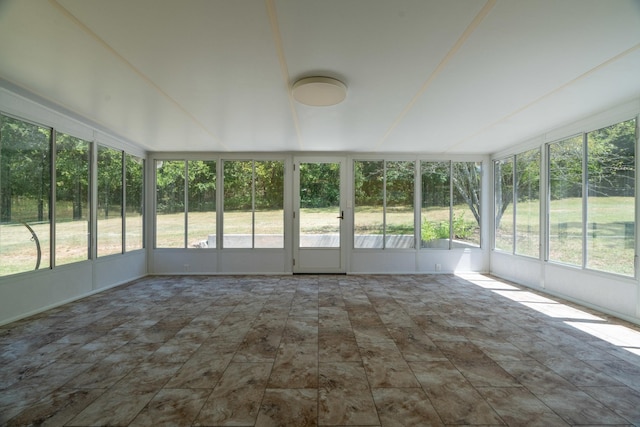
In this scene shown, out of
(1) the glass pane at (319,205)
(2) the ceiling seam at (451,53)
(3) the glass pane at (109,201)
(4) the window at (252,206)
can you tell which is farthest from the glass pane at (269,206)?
(2) the ceiling seam at (451,53)

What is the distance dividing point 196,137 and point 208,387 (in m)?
4.06

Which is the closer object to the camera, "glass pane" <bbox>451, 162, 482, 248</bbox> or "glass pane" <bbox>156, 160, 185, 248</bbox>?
"glass pane" <bbox>156, 160, 185, 248</bbox>

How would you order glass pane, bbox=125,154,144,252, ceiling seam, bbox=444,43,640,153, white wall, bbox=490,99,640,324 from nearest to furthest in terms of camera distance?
ceiling seam, bbox=444,43,640,153 < white wall, bbox=490,99,640,324 < glass pane, bbox=125,154,144,252

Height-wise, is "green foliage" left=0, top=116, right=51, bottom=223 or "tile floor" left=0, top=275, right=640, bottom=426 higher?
"green foliage" left=0, top=116, right=51, bottom=223

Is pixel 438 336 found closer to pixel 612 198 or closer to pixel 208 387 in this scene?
pixel 208 387

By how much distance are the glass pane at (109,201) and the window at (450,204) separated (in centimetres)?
590

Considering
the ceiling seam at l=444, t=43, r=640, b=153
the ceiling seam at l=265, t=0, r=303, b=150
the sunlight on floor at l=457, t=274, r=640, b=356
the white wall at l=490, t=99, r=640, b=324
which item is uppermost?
the ceiling seam at l=265, t=0, r=303, b=150

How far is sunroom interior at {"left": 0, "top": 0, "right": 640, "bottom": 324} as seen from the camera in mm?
1998

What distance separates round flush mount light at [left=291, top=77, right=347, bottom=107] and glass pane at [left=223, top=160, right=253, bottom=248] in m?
3.37

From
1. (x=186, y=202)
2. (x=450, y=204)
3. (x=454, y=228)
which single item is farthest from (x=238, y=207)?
(x=454, y=228)

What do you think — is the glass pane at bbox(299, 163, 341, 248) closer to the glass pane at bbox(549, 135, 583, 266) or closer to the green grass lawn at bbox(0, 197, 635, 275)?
the green grass lawn at bbox(0, 197, 635, 275)

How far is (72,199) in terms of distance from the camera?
4.12m

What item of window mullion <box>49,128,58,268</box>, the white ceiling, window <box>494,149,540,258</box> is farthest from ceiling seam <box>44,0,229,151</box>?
window <box>494,149,540,258</box>

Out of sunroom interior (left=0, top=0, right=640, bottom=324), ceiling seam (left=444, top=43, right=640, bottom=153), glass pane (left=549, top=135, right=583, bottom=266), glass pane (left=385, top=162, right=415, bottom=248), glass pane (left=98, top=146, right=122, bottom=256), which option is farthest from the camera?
glass pane (left=385, top=162, right=415, bottom=248)
